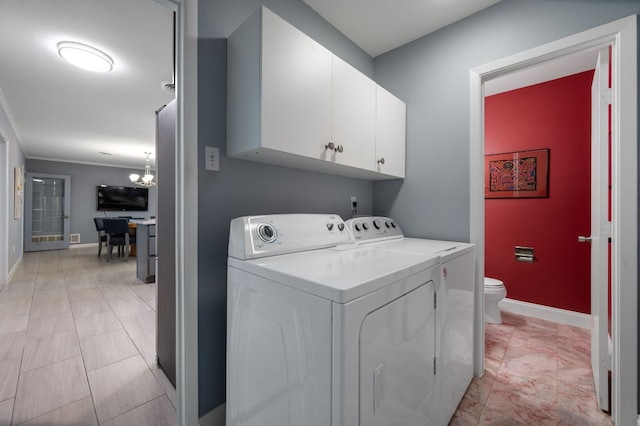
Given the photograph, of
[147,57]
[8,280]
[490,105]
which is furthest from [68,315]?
[490,105]

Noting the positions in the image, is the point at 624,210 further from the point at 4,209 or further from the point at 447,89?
the point at 4,209

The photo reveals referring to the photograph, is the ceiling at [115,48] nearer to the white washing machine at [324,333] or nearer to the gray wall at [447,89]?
the gray wall at [447,89]

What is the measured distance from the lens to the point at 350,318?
2.38 feet

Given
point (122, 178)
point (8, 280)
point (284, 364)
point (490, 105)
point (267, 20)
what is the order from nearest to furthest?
point (284, 364) → point (267, 20) → point (490, 105) → point (8, 280) → point (122, 178)

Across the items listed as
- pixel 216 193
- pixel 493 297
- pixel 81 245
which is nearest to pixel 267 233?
pixel 216 193

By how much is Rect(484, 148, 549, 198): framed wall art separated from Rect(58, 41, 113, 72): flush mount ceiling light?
159 inches

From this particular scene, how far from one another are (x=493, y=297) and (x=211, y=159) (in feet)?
8.72

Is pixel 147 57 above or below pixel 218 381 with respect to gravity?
above

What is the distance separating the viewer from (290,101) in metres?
1.27

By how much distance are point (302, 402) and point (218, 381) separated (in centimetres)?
73

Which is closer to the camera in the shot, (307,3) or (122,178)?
(307,3)

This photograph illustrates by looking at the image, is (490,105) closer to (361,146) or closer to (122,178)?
(361,146)

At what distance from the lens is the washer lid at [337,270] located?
2.50ft

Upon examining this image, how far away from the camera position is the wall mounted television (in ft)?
25.5
